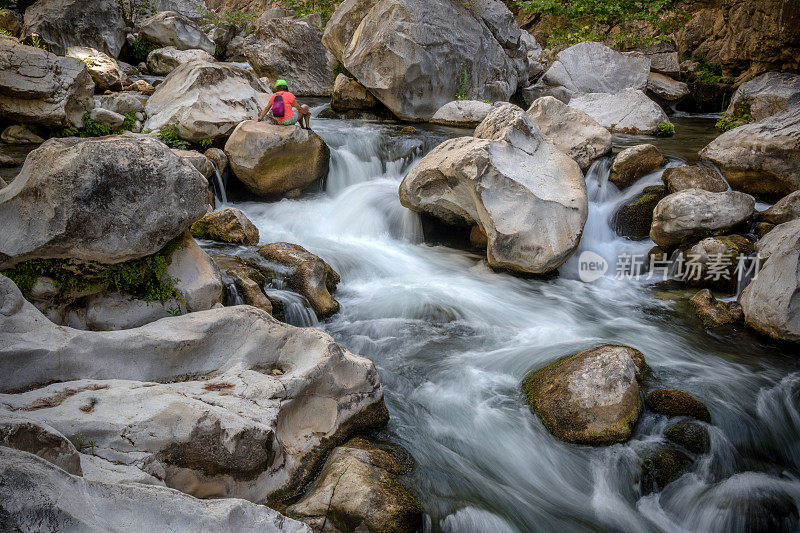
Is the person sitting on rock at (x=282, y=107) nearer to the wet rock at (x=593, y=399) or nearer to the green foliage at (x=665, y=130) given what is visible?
the wet rock at (x=593, y=399)

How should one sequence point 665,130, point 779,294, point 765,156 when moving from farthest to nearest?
point 665,130, point 765,156, point 779,294

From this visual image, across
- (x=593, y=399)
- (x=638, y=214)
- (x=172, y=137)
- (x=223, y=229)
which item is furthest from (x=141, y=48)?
(x=593, y=399)

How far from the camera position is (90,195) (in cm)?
376

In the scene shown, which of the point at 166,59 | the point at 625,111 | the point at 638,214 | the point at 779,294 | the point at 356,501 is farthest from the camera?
the point at 166,59

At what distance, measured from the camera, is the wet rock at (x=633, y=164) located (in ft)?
29.2

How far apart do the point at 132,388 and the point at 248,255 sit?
11.6 feet

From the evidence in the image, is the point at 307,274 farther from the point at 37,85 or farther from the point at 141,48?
the point at 141,48

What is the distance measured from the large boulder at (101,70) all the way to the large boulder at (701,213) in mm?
13254

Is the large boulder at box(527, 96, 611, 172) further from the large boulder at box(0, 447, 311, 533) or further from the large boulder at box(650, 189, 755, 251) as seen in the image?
the large boulder at box(0, 447, 311, 533)

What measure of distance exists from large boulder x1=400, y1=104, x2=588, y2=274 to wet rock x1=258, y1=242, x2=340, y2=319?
2413 mm

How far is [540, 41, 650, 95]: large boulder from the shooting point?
1600 cm

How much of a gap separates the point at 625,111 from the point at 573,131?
4.60m

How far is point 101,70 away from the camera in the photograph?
13.0 m

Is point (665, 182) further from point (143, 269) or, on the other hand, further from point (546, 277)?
point (143, 269)
